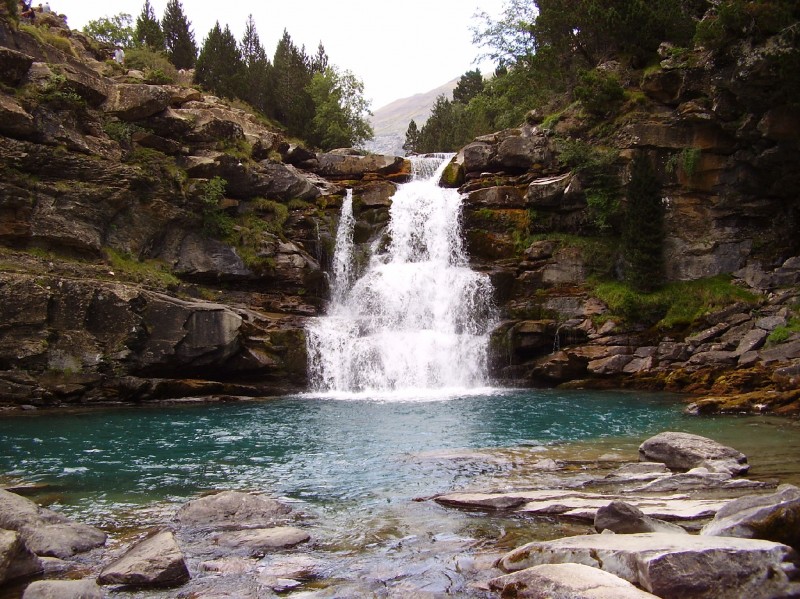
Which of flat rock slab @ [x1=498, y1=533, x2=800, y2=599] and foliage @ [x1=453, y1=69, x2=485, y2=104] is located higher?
foliage @ [x1=453, y1=69, x2=485, y2=104]

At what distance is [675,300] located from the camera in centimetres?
2778

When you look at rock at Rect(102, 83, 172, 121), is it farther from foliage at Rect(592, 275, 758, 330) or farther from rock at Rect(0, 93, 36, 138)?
foliage at Rect(592, 275, 758, 330)

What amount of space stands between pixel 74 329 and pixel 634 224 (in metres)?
24.6

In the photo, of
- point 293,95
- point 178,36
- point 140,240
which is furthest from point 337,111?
point 140,240

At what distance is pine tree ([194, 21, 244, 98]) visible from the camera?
4862 cm

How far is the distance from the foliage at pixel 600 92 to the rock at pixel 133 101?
2100 cm

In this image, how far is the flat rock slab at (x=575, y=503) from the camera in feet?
25.4

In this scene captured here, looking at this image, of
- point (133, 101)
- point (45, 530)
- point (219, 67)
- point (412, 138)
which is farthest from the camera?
point (412, 138)

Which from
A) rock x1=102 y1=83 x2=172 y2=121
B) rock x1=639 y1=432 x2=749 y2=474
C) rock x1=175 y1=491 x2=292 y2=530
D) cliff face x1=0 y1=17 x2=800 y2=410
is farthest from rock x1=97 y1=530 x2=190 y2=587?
rock x1=102 y1=83 x2=172 y2=121

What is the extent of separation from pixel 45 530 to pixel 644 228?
90.0 ft

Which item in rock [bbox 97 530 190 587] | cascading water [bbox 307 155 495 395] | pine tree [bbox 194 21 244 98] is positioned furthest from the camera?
pine tree [bbox 194 21 244 98]

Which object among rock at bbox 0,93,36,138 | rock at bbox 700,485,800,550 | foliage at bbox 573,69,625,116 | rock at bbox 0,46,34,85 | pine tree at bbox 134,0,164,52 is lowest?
rock at bbox 700,485,800,550

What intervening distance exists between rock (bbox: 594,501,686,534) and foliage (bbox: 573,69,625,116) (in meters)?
27.8

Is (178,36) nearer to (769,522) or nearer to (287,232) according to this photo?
(287,232)
